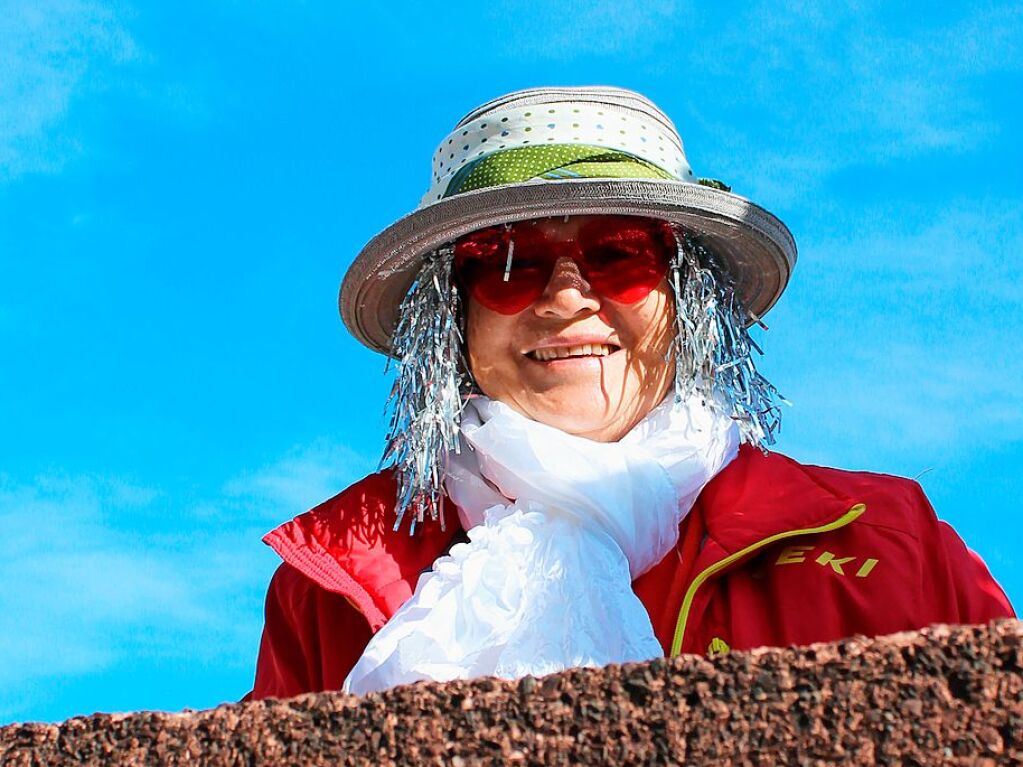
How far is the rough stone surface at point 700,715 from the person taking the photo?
128cm

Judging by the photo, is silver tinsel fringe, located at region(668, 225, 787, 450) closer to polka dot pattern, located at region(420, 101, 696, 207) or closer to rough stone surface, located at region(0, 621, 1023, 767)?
polka dot pattern, located at region(420, 101, 696, 207)

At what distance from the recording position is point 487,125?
127 inches

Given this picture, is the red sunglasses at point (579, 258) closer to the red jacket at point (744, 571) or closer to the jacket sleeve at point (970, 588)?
the red jacket at point (744, 571)

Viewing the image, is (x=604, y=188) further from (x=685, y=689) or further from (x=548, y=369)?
(x=685, y=689)

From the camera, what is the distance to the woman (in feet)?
Answer: 8.48

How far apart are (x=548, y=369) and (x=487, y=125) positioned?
2.23ft

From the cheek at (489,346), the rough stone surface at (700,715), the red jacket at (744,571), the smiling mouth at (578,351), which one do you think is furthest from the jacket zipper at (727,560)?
the rough stone surface at (700,715)

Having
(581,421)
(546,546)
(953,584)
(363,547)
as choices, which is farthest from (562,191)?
(953,584)

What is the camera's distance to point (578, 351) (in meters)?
2.93

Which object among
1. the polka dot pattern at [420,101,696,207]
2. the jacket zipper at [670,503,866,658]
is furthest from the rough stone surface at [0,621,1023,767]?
the polka dot pattern at [420,101,696,207]

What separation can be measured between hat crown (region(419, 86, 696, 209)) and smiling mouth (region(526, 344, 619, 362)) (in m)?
0.48

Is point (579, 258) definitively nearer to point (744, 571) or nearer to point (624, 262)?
point (624, 262)

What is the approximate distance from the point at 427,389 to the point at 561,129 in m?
0.70

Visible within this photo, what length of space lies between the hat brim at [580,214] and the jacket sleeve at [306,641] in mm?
721
